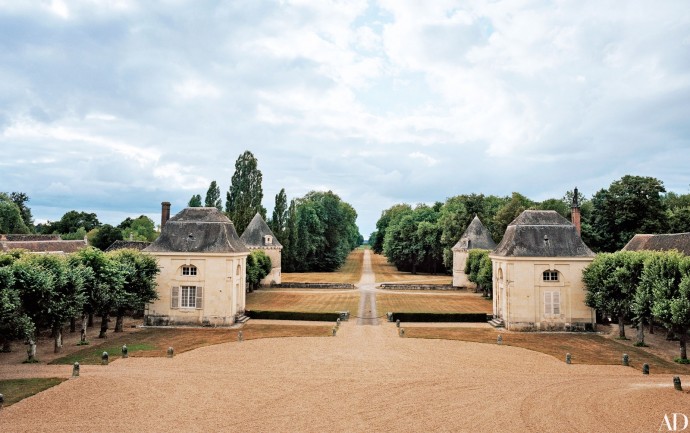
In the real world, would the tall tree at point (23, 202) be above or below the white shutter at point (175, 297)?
above

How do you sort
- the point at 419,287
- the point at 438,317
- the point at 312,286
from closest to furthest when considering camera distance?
the point at 438,317 < the point at 419,287 < the point at 312,286

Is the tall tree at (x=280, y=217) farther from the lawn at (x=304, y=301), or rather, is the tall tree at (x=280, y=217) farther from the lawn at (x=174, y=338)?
the lawn at (x=174, y=338)

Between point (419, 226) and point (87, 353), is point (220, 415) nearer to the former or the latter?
point (87, 353)

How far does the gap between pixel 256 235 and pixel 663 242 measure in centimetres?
4928

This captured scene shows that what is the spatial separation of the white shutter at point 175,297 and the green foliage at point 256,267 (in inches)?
617

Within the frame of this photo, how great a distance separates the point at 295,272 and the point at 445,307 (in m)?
44.6

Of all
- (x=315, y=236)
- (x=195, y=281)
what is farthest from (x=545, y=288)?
(x=315, y=236)

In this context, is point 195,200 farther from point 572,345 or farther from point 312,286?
point 572,345

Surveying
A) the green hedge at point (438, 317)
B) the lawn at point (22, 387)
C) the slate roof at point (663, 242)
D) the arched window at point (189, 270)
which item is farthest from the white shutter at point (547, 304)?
the lawn at point (22, 387)

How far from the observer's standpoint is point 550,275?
36594mm

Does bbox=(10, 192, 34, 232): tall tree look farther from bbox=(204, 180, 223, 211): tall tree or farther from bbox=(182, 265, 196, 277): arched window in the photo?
bbox=(182, 265, 196, 277): arched window

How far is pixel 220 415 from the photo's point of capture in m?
17.0

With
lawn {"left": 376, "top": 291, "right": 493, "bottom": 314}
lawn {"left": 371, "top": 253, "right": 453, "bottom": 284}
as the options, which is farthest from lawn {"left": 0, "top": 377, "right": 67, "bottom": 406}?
lawn {"left": 371, "top": 253, "right": 453, "bottom": 284}

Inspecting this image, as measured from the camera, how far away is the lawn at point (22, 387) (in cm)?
1863
